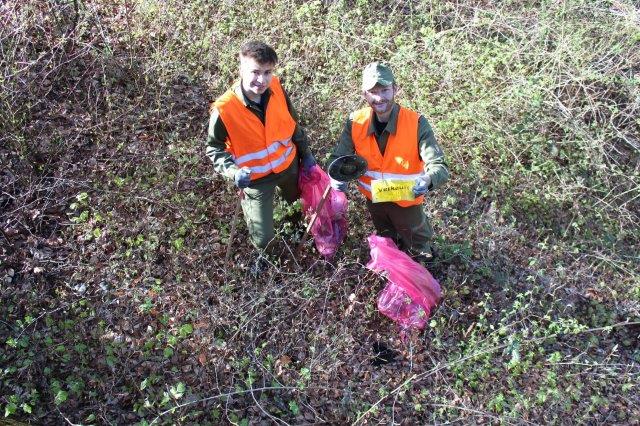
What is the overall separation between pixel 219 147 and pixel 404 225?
4.80ft

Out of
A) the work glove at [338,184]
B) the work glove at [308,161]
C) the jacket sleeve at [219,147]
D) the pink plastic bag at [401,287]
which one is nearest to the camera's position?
the jacket sleeve at [219,147]

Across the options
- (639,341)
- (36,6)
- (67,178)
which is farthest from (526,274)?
(36,6)

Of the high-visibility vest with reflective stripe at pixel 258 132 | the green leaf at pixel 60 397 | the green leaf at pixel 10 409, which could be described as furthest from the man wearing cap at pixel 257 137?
the green leaf at pixel 10 409

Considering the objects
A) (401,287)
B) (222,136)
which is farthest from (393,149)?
(222,136)

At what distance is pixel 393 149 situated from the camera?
370 cm

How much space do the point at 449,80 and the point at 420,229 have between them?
2.12m

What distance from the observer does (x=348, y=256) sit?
4496mm

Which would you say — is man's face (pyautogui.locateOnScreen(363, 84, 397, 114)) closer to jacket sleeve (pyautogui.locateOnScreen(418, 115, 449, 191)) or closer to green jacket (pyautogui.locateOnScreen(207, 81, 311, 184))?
jacket sleeve (pyautogui.locateOnScreen(418, 115, 449, 191))

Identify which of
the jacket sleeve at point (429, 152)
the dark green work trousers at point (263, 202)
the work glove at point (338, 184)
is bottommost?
the dark green work trousers at point (263, 202)

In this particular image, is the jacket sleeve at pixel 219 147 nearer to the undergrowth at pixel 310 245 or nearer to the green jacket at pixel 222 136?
the green jacket at pixel 222 136

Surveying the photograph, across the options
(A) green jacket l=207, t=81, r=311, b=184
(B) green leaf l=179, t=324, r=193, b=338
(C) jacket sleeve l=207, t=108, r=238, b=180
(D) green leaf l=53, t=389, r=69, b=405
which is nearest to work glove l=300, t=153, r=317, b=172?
(A) green jacket l=207, t=81, r=311, b=184

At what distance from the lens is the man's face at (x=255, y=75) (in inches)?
137

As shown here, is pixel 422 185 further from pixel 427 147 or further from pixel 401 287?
pixel 401 287

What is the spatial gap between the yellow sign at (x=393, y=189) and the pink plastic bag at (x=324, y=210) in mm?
560
